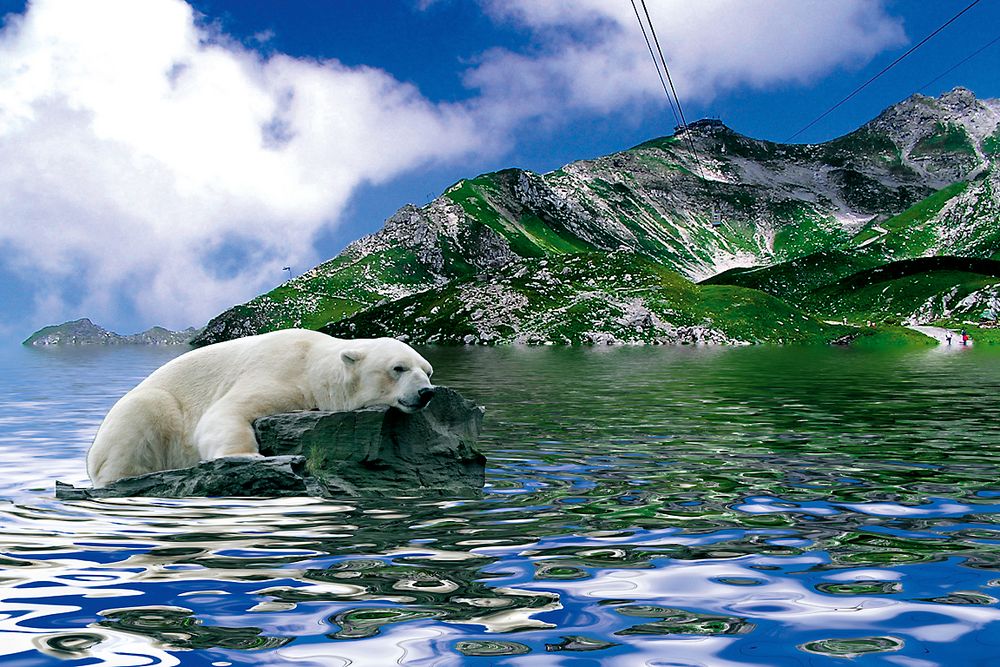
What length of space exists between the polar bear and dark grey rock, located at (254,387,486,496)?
445mm

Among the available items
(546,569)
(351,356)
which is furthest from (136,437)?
(546,569)

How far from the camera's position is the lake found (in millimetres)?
6500

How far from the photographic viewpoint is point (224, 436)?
13.5m

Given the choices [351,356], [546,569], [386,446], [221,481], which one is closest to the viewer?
[546,569]

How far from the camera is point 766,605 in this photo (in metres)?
7.72

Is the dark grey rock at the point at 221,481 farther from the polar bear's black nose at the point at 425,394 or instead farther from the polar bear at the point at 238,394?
the polar bear's black nose at the point at 425,394

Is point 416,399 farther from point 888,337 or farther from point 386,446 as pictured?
point 888,337

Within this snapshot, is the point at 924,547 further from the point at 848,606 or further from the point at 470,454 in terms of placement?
the point at 470,454

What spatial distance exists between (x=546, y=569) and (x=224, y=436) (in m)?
6.76

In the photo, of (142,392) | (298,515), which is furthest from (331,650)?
(142,392)

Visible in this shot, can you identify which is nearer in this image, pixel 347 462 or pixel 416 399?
pixel 416 399

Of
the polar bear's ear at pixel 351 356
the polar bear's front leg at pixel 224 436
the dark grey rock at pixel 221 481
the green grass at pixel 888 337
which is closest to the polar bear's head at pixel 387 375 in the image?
the polar bear's ear at pixel 351 356

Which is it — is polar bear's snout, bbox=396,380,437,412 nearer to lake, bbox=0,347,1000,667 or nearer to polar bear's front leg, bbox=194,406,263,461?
lake, bbox=0,347,1000,667

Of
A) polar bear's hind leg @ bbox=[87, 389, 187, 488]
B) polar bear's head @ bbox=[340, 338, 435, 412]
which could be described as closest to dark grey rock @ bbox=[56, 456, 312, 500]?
polar bear's hind leg @ bbox=[87, 389, 187, 488]
